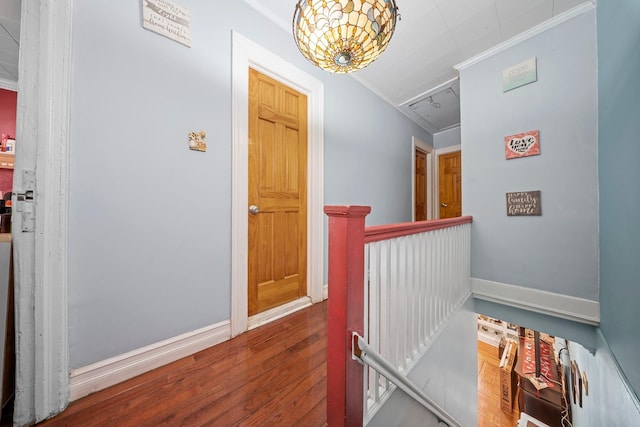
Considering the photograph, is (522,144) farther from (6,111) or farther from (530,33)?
(6,111)

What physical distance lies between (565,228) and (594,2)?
1.89 metres

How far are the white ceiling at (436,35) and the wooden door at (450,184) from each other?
4.49 ft

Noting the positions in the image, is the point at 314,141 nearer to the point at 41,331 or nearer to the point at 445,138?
the point at 41,331

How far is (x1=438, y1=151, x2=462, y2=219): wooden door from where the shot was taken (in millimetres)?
4059

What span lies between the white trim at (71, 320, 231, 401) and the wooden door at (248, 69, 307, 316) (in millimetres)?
308

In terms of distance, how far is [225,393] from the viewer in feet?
3.59

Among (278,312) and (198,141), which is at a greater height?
(198,141)

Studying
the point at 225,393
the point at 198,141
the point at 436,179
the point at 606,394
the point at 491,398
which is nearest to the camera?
the point at 225,393

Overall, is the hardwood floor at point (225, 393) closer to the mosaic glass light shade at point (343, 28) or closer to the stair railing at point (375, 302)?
the stair railing at point (375, 302)

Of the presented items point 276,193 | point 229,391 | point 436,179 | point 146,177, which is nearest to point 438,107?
point 436,179

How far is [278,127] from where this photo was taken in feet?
6.23

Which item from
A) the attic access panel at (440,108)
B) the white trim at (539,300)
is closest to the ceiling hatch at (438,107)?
the attic access panel at (440,108)

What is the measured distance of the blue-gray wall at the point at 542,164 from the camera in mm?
1873

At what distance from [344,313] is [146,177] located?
4.21ft
